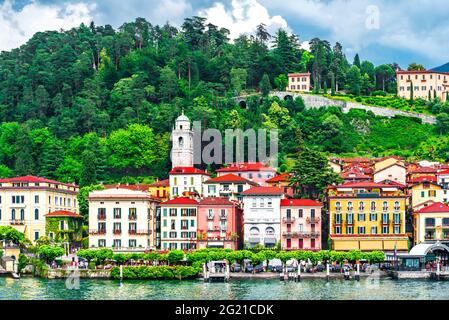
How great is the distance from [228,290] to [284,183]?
3238cm

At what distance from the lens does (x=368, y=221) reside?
→ 69688 millimetres

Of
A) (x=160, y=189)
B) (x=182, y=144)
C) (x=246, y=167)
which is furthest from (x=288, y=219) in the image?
(x=182, y=144)

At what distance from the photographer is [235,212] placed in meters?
70.7

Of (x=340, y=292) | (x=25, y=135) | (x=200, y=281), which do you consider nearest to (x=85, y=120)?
(x=25, y=135)

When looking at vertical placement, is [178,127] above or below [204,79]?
below

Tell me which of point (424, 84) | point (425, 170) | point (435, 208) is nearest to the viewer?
point (435, 208)

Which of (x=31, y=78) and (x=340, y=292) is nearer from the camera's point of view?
(x=340, y=292)

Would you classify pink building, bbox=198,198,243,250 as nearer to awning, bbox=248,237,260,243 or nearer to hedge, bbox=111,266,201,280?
awning, bbox=248,237,260,243

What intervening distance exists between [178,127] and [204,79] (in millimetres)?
32060

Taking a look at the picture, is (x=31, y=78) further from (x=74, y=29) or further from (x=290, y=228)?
(x=290, y=228)

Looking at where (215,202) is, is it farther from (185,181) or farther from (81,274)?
(81,274)

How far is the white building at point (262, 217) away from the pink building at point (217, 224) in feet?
3.49
